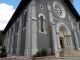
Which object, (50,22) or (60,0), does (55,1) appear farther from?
(50,22)

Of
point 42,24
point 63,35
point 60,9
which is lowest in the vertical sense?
point 63,35

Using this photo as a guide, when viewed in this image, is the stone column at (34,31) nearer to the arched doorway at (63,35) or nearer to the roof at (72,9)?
the arched doorway at (63,35)

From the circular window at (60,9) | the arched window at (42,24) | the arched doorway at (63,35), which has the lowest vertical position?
the arched doorway at (63,35)

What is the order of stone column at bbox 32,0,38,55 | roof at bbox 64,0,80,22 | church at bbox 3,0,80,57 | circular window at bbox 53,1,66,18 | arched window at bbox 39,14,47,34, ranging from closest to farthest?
stone column at bbox 32,0,38,55
church at bbox 3,0,80,57
arched window at bbox 39,14,47,34
circular window at bbox 53,1,66,18
roof at bbox 64,0,80,22

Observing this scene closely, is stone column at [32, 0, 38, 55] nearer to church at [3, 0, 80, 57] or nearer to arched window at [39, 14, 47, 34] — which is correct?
Answer: church at [3, 0, 80, 57]

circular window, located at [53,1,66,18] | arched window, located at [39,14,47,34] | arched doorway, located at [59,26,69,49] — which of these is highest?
circular window, located at [53,1,66,18]

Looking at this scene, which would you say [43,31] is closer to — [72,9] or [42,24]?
[42,24]

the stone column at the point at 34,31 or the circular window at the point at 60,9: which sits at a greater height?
the circular window at the point at 60,9

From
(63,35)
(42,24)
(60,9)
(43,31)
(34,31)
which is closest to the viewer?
(34,31)

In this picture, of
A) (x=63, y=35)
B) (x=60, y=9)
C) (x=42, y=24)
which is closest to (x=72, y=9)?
(x=60, y=9)

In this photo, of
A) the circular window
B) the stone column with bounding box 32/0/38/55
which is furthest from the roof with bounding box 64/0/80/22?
the stone column with bounding box 32/0/38/55

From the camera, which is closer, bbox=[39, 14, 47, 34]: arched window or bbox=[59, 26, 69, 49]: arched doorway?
bbox=[39, 14, 47, 34]: arched window

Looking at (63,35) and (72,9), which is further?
(72,9)

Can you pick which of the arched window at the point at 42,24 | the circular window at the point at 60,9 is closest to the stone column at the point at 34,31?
the arched window at the point at 42,24
